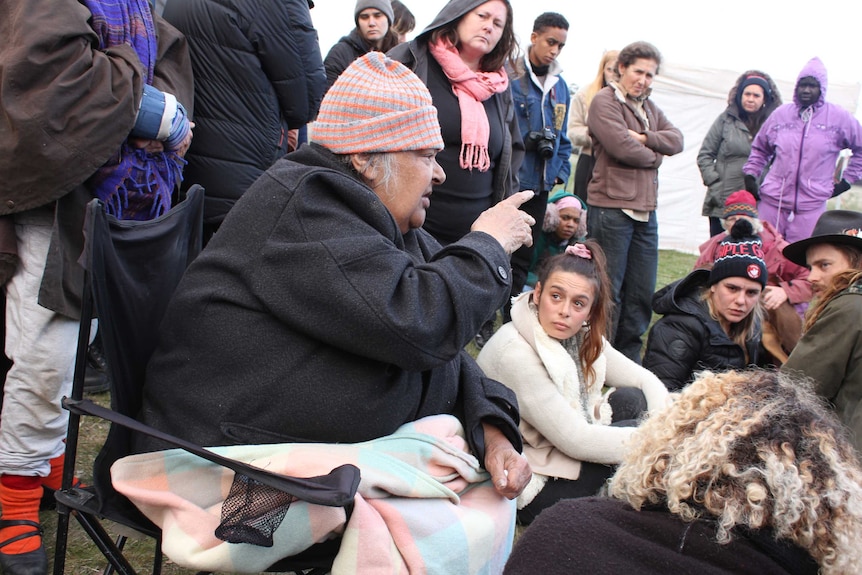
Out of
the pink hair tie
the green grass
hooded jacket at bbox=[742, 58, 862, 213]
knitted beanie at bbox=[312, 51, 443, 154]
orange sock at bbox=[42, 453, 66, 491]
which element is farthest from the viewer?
hooded jacket at bbox=[742, 58, 862, 213]

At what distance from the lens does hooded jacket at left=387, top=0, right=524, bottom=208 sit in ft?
11.9

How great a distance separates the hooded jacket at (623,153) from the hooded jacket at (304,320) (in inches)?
134

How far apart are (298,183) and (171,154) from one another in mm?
1044

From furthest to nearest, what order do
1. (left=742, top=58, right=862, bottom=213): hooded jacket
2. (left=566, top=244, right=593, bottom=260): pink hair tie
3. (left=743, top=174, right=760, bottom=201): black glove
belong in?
(left=743, top=174, right=760, bottom=201): black glove
(left=742, top=58, right=862, bottom=213): hooded jacket
(left=566, top=244, right=593, bottom=260): pink hair tie

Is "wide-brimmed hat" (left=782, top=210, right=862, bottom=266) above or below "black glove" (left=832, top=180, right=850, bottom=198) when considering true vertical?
above

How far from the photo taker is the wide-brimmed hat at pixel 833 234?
3711 mm

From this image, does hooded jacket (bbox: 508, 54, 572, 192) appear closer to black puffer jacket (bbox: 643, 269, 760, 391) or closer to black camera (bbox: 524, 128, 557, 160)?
black camera (bbox: 524, 128, 557, 160)

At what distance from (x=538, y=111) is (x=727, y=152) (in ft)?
10.0

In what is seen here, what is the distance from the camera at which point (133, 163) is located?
7.79ft

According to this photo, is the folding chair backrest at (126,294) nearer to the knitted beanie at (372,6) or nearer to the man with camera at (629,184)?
the knitted beanie at (372,6)

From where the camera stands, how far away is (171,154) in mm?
2559

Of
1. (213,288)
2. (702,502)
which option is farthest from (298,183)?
(702,502)

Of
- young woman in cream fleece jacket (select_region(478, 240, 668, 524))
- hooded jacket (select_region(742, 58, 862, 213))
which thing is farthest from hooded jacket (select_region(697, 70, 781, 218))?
young woman in cream fleece jacket (select_region(478, 240, 668, 524))

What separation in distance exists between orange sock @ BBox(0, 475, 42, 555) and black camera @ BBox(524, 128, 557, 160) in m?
3.39
